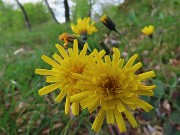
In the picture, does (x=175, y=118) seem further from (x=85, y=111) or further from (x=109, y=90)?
(x=109, y=90)

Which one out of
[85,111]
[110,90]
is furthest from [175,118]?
[110,90]

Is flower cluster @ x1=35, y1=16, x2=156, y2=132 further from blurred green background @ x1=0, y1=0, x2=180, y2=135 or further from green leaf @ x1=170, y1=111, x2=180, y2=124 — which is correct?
green leaf @ x1=170, y1=111, x2=180, y2=124

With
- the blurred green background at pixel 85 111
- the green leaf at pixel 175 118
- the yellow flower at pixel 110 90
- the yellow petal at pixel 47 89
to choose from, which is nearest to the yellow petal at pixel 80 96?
the yellow flower at pixel 110 90

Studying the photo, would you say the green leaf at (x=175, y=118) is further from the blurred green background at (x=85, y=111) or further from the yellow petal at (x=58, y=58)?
the yellow petal at (x=58, y=58)

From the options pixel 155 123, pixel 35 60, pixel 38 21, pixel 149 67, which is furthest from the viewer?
pixel 38 21

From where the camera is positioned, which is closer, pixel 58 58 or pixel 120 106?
pixel 120 106

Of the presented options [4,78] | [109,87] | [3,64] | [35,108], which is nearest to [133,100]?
[109,87]

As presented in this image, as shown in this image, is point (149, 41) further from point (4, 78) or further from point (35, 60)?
point (4, 78)

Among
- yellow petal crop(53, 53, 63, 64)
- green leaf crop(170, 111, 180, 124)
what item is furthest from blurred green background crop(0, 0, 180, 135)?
yellow petal crop(53, 53, 63, 64)
